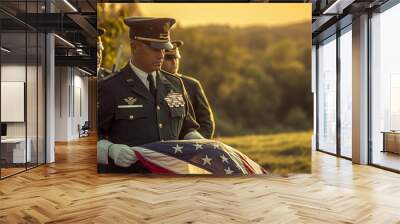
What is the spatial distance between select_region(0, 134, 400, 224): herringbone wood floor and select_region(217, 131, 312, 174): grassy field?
207 millimetres

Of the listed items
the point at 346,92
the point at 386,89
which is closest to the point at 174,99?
the point at 386,89

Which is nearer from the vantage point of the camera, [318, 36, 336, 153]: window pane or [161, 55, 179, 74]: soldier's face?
[161, 55, 179, 74]: soldier's face

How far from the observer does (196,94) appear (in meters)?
6.84

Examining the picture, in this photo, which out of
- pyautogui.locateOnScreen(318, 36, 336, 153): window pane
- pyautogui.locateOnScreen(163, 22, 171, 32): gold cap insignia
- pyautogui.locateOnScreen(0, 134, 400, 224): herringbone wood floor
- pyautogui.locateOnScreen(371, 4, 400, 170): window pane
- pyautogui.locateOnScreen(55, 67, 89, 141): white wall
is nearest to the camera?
pyautogui.locateOnScreen(0, 134, 400, 224): herringbone wood floor

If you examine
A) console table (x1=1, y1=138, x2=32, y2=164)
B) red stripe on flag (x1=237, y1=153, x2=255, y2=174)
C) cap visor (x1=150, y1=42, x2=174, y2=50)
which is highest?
cap visor (x1=150, y1=42, x2=174, y2=50)

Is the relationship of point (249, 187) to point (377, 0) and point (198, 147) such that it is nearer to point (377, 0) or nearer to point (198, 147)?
point (198, 147)

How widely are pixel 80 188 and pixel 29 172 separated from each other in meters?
2.07

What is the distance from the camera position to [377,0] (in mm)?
7418

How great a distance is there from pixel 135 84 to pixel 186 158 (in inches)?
56.5

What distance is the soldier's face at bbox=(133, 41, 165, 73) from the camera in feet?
22.0

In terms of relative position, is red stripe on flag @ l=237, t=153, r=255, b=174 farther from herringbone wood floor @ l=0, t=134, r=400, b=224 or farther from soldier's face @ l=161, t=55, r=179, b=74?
soldier's face @ l=161, t=55, r=179, b=74

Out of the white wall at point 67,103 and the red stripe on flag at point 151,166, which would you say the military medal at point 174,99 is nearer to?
the red stripe on flag at point 151,166

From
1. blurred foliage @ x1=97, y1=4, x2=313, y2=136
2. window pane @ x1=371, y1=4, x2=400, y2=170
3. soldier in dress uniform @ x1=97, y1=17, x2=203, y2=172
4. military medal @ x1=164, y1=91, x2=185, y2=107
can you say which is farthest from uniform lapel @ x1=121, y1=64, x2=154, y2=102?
window pane @ x1=371, y1=4, x2=400, y2=170

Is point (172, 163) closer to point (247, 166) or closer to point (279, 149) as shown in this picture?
point (247, 166)
